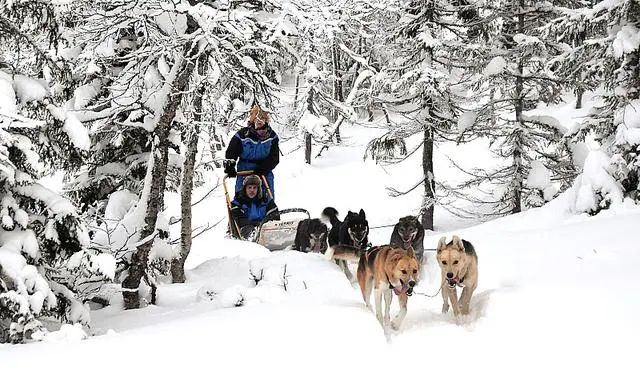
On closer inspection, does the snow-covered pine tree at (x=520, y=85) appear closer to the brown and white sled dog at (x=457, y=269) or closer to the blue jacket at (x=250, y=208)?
the blue jacket at (x=250, y=208)

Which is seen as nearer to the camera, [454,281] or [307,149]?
[454,281]

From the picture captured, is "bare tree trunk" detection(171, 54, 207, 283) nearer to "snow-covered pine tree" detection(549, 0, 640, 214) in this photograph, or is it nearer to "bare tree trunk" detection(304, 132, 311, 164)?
"snow-covered pine tree" detection(549, 0, 640, 214)

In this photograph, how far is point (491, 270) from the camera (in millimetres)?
7793

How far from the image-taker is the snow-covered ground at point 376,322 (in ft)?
14.5

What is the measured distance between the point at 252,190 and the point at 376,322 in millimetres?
5630

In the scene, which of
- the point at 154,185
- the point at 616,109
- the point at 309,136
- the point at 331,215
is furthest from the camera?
the point at 309,136

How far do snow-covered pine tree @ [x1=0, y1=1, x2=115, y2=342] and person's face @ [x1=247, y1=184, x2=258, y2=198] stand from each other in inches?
203

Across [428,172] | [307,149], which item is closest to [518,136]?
[428,172]

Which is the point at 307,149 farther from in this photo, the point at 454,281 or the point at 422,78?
the point at 454,281

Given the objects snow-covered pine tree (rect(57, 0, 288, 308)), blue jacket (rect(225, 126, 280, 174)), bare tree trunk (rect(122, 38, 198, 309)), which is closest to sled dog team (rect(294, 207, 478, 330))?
snow-covered pine tree (rect(57, 0, 288, 308))

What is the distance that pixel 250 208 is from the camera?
1120 centimetres

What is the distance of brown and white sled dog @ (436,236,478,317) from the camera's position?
5.98 metres

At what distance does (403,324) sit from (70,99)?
5.68 m

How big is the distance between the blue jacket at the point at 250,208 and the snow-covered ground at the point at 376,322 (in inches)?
60.2
